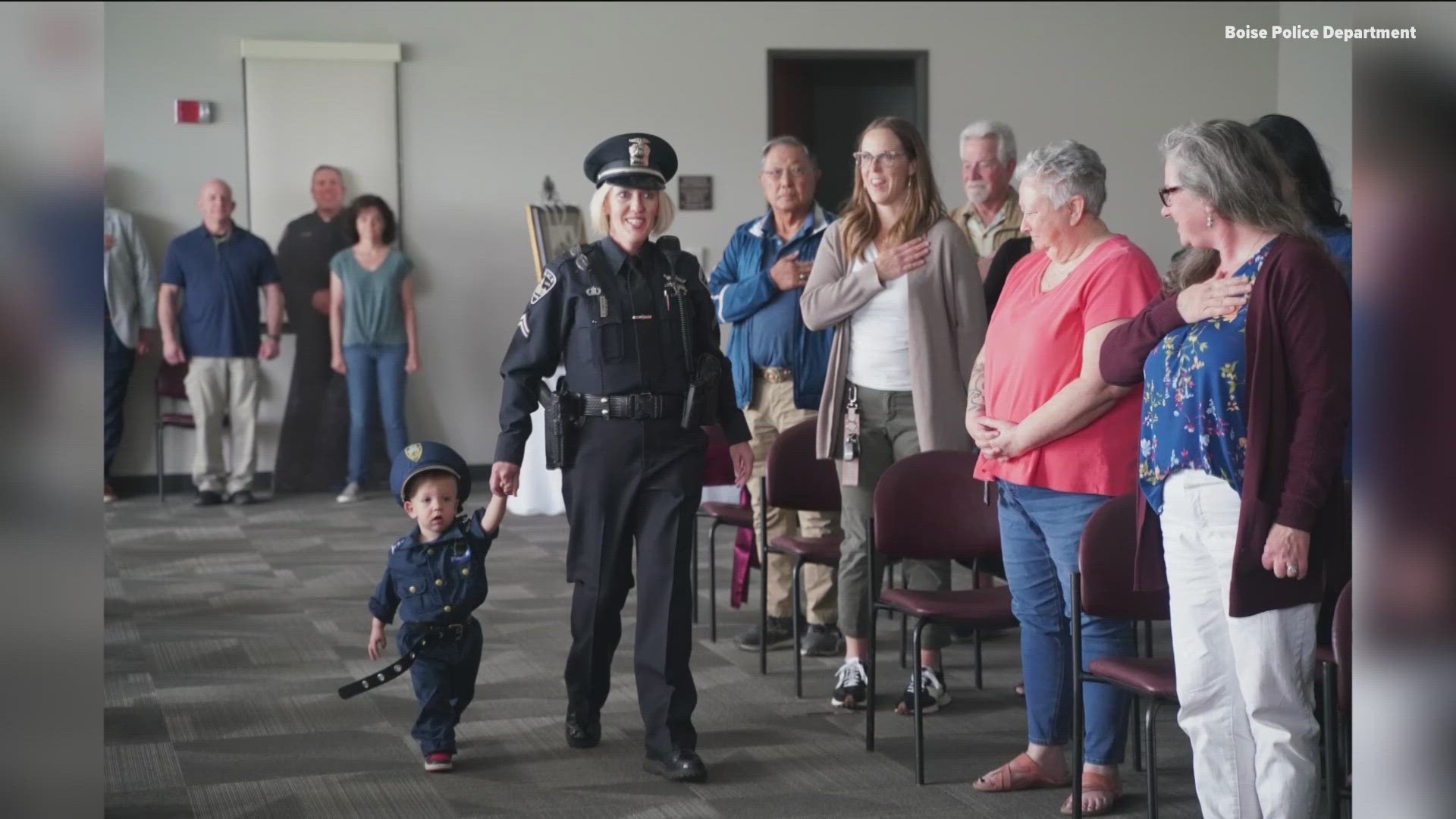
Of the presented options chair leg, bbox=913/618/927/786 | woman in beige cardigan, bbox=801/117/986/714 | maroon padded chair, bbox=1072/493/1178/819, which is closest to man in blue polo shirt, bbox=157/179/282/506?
woman in beige cardigan, bbox=801/117/986/714

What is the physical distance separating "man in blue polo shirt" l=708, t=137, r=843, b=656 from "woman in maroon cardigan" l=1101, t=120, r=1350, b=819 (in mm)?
2145

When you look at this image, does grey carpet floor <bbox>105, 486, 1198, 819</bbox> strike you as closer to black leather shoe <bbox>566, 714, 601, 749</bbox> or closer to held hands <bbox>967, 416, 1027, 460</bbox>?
black leather shoe <bbox>566, 714, 601, 749</bbox>

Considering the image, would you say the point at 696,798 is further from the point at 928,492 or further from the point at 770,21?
the point at 770,21

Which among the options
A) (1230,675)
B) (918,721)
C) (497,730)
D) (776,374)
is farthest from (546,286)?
(1230,675)

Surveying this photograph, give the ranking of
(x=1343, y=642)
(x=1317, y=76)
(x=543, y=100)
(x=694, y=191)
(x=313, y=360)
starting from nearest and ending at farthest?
(x=1343, y=642) → (x=313, y=360) → (x=543, y=100) → (x=694, y=191) → (x=1317, y=76)

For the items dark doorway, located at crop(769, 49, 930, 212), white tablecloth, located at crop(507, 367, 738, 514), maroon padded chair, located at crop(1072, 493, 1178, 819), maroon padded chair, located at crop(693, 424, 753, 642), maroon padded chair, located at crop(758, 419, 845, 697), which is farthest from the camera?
dark doorway, located at crop(769, 49, 930, 212)

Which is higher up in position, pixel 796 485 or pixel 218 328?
pixel 218 328

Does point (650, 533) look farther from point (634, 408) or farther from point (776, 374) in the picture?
point (776, 374)

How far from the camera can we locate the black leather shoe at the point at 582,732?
12.7 feet

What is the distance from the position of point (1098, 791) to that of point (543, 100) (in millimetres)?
6920

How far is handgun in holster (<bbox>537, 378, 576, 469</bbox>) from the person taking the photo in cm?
362

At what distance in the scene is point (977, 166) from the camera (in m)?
5.23

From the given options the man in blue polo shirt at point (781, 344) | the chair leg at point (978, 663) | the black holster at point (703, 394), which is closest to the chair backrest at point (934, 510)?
the black holster at point (703, 394)

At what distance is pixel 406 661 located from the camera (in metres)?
3.55
